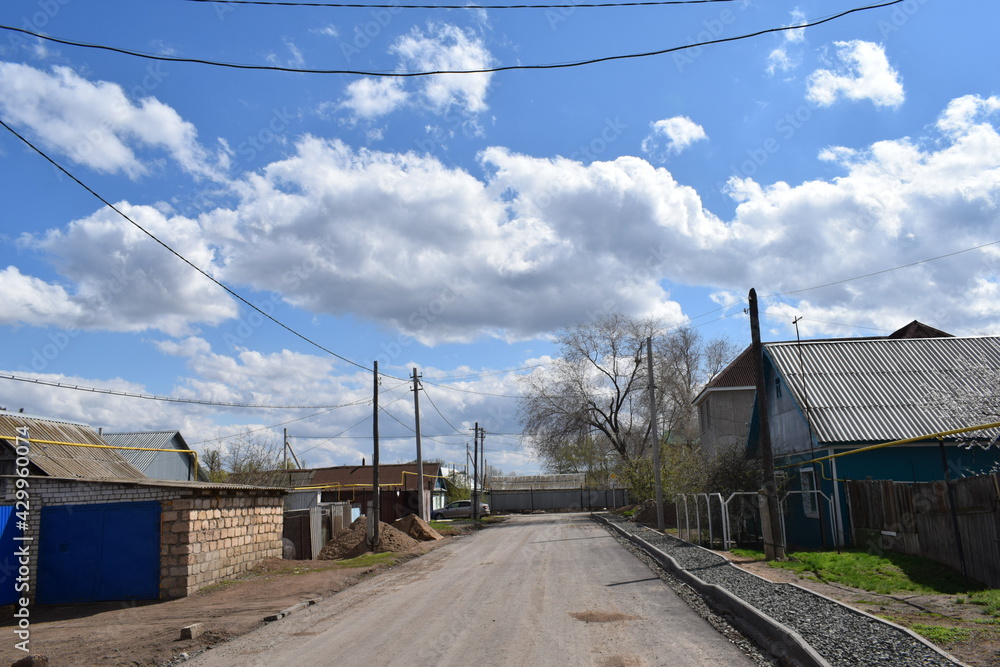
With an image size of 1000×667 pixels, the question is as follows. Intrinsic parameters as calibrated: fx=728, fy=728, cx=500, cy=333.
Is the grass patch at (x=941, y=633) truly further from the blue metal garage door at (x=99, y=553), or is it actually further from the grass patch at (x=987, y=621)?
the blue metal garage door at (x=99, y=553)

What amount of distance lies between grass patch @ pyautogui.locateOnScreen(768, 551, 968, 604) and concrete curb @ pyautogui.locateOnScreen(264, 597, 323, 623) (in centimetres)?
956

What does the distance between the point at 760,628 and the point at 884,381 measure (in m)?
17.3

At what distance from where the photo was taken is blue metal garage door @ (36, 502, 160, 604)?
16000 mm

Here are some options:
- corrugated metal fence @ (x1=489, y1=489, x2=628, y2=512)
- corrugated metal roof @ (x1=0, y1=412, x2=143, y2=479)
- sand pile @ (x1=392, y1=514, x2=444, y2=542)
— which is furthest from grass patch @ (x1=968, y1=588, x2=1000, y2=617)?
corrugated metal fence @ (x1=489, y1=489, x2=628, y2=512)

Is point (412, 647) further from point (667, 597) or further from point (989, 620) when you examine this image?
point (989, 620)

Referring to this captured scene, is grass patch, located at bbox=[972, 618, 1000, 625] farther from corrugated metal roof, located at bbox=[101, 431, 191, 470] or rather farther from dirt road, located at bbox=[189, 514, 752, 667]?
corrugated metal roof, located at bbox=[101, 431, 191, 470]

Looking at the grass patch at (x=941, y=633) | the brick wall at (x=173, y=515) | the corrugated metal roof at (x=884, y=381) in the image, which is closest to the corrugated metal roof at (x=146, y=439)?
the brick wall at (x=173, y=515)

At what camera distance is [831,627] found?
8.38 metres

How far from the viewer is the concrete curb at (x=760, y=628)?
7368 mm

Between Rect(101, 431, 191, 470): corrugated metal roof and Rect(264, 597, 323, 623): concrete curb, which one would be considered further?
Rect(101, 431, 191, 470): corrugated metal roof

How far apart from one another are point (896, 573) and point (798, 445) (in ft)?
32.7

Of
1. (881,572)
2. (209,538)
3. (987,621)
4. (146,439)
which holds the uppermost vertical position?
(146,439)

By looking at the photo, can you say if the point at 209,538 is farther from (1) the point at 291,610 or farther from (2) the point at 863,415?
(2) the point at 863,415

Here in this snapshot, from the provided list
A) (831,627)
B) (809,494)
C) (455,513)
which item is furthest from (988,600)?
(455,513)
